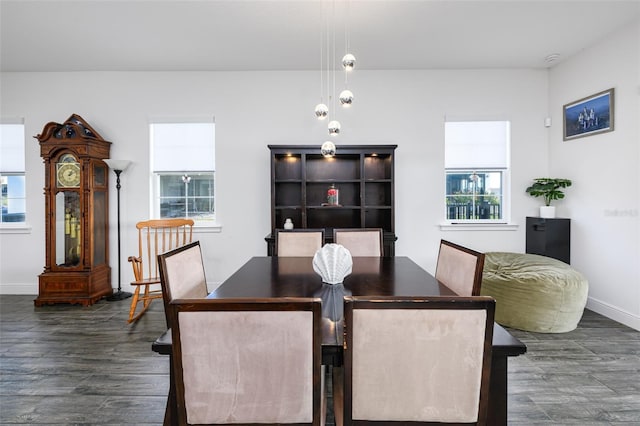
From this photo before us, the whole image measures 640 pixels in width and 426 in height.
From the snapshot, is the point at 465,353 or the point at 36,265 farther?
the point at 36,265

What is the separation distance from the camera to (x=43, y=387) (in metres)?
2.16

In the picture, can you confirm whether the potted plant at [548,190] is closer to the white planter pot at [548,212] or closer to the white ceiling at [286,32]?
the white planter pot at [548,212]

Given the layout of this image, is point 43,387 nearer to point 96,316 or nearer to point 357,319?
point 96,316

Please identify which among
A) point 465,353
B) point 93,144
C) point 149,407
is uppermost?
point 93,144

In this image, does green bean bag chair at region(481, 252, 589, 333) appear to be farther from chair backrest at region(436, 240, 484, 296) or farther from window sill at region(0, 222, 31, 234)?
window sill at region(0, 222, 31, 234)

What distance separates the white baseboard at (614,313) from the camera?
308cm

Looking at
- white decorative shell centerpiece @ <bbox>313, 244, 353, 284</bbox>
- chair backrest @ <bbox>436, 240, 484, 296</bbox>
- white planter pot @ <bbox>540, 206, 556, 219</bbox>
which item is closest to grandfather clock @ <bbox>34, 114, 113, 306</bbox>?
white decorative shell centerpiece @ <bbox>313, 244, 353, 284</bbox>

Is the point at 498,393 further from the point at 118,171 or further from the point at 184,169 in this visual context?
the point at 118,171

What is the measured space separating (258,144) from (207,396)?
11.6 ft

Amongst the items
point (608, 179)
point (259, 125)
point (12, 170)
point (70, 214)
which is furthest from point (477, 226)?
point (12, 170)

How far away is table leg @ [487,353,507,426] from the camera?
3.61 ft

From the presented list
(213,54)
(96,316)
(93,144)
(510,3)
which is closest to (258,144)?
(213,54)

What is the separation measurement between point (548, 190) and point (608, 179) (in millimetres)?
573

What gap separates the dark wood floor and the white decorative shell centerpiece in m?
1.22
